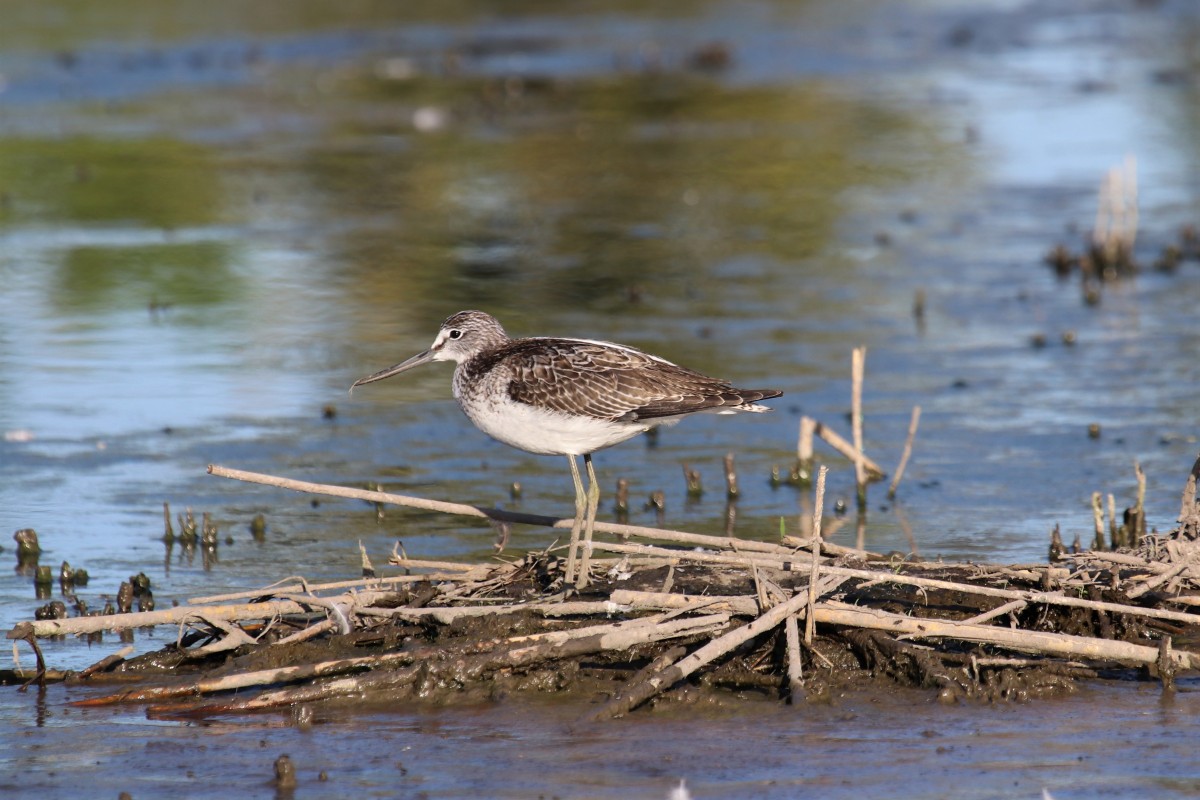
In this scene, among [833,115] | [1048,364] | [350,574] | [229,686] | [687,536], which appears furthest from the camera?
[833,115]

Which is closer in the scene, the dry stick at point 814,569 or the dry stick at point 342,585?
the dry stick at point 814,569

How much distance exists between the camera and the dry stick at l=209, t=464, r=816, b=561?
25.0ft

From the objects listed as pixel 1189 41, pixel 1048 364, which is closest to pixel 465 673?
pixel 1048 364

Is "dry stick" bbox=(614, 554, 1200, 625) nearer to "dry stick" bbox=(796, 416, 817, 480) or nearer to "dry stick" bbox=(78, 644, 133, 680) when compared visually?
"dry stick" bbox=(78, 644, 133, 680)

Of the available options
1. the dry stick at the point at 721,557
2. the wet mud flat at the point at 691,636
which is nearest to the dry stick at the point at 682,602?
the wet mud flat at the point at 691,636

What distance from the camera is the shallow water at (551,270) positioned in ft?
33.8

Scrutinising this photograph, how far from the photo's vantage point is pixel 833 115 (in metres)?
24.9

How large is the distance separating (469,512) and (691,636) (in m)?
1.31

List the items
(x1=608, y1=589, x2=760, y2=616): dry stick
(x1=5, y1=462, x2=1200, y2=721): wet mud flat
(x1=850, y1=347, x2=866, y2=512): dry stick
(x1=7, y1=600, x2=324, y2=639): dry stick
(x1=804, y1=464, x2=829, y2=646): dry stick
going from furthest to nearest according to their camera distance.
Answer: (x1=850, y1=347, x2=866, y2=512): dry stick → (x1=7, y1=600, x2=324, y2=639): dry stick → (x1=608, y1=589, x2=760, y2=616): dry stick → (x1=5, y1=462, x2=1200, y2=721): wet mud flat → (x1=804, y1=464, x2=829, y2=646): dry stick

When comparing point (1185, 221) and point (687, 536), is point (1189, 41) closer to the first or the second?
point (1185, 221)

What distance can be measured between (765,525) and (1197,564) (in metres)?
2.81

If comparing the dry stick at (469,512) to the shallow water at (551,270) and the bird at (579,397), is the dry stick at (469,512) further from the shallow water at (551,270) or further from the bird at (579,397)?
the shallow water at (551,270)

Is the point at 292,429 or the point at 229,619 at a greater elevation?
the point at 292,429

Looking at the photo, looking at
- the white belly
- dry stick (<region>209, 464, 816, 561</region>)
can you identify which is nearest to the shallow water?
dry stick (<region>209, 464, 816, 561</region>)
